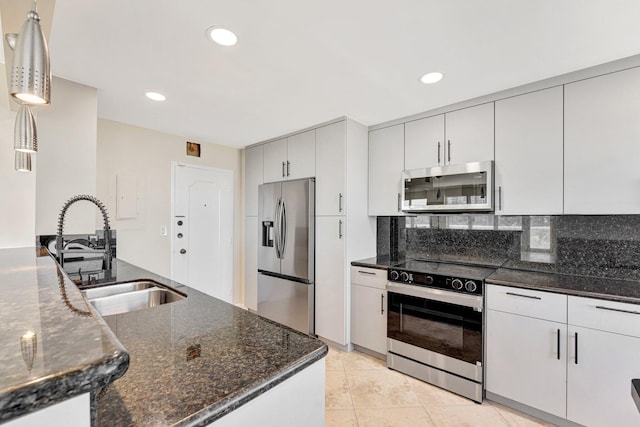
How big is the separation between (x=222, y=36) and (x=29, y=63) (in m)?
1.09

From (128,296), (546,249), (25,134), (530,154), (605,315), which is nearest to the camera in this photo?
(25,134)

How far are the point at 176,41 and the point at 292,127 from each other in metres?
1.62

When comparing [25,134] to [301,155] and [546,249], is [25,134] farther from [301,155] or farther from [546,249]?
[546,249]

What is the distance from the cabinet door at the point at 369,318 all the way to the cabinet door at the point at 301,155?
1.32 metres

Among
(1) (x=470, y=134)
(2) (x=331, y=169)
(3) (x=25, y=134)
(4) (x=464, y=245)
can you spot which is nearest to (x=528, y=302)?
(4) (x=464, y=245)

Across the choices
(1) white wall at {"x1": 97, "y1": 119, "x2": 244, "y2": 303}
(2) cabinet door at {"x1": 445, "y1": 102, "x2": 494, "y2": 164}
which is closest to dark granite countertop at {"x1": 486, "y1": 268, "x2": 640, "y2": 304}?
(2) cabinet door at {"x1": 445, "y1": 102, "x2": 494, "y2": 164}

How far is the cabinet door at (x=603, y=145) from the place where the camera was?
1.85 meters

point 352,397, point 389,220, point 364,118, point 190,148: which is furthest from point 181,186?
point 352,397

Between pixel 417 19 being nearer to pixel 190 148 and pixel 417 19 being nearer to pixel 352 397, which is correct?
pixel 352 397

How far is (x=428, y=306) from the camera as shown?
7.64 feet

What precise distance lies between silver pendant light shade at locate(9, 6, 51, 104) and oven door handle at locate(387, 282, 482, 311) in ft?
7.86

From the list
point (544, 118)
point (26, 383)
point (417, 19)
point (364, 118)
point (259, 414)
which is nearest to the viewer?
point (26, 383)

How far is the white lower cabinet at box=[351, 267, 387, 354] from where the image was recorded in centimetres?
270

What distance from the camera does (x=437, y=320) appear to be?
2287mm
